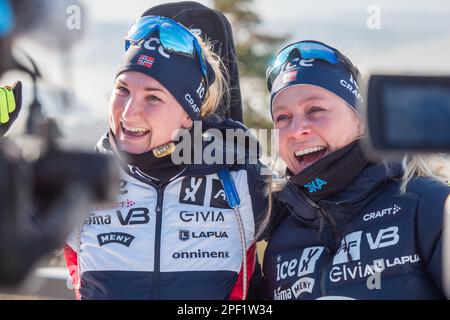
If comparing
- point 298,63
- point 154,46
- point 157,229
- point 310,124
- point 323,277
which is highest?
point 154,46

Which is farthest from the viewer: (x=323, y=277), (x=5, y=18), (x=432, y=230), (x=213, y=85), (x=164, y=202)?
(x=213, y=85)

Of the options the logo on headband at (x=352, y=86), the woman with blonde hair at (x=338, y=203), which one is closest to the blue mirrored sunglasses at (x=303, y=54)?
the woman with blonde hair at (x=338, y=203)

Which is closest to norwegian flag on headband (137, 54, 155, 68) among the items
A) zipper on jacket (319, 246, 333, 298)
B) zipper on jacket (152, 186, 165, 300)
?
zipper on jacket (152, 186, 165, 300)

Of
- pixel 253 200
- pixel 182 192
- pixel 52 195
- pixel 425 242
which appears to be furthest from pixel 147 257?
pixel 52 195

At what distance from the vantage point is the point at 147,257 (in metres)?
2.78

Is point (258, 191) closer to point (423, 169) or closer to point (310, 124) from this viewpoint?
point (310, 124)

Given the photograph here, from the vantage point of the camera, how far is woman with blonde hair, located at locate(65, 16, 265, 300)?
2.78m

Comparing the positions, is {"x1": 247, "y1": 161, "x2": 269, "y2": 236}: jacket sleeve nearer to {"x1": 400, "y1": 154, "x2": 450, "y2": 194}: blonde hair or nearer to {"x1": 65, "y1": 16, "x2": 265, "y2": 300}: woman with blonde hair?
{"x1": 65, "y1": 16, "x2": 265, "y2": 300}: woman with blonde hair

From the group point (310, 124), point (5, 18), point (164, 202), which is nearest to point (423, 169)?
point (310, 124)

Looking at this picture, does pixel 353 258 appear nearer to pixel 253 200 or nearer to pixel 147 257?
pixel 253 200

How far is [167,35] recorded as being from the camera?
3.06m

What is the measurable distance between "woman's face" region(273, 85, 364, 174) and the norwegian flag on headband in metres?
0.61

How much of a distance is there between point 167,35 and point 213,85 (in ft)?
1.35
